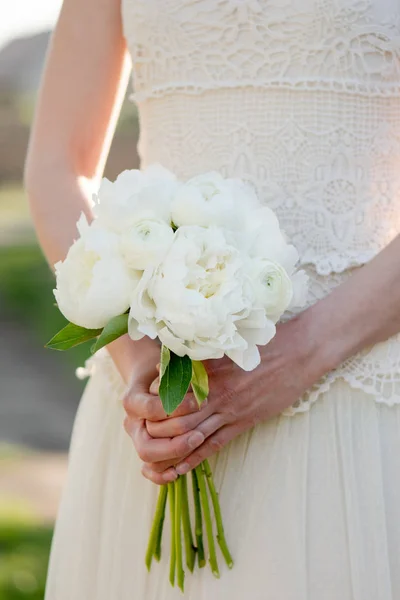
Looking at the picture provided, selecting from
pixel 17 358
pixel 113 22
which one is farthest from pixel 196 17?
pixel 17 358

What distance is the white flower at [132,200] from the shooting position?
51.8 inches

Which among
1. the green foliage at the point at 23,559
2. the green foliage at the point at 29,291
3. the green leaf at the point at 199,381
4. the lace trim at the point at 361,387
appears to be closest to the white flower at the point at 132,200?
the green leaf at the point at 199,381

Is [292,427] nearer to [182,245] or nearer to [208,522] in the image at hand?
[208,522]

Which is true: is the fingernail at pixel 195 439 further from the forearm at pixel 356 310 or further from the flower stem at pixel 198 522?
the forearm at pixel 356 310

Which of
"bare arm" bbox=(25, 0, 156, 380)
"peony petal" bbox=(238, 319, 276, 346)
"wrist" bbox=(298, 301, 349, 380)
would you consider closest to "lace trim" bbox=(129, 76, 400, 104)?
"bare arm" bbox=(25, 0, 156, 380)

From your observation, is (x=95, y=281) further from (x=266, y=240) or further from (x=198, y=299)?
(x=266, y=240)

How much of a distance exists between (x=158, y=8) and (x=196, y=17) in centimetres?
8

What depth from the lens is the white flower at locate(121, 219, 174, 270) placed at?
1260 mm

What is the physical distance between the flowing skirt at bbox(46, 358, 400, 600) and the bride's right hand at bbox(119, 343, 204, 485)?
167 mm

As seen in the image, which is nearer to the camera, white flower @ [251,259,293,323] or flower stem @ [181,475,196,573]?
white flower @ [251,259,293,323]

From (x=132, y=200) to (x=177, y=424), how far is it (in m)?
0.39

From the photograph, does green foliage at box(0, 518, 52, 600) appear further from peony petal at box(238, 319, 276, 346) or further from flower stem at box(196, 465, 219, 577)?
peony petal at box(238, 319, 276, 346)

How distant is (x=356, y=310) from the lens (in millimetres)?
1505

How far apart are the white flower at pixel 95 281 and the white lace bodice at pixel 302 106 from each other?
449 millimetres
